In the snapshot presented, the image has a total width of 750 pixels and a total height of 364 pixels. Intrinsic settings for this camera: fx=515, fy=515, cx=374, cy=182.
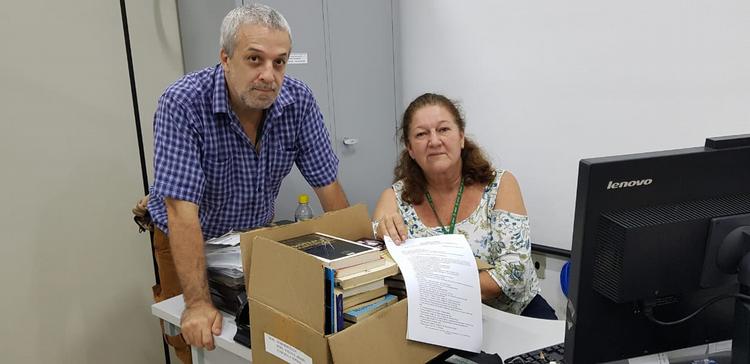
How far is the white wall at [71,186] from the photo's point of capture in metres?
1.87

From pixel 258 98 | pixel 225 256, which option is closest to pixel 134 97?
pixel 258 98

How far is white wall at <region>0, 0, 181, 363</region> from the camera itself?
1872mm

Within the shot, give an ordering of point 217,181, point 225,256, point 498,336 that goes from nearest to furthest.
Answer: point 498,336 < point 225,256 < point 217,181

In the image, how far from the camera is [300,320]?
3.15ft

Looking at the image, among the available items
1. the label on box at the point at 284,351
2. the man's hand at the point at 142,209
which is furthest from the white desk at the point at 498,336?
the man's hand at the point at 142,209

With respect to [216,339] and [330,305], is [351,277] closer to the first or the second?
[330,305]

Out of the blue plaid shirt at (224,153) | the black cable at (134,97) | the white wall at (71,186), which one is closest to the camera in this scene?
the blue plaid shirt at (224,153)

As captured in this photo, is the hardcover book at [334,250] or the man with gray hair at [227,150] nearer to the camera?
the hardcover book at [334,250]


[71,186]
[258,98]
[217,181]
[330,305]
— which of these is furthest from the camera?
[71,186]

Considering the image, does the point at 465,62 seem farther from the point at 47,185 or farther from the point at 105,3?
the point at 47,185

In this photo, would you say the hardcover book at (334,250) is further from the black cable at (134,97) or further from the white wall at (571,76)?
the white wall at (571,76)

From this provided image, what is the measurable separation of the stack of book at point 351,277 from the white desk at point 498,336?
283mm

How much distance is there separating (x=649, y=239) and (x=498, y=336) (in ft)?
1.79

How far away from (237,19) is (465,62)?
4.64ft
